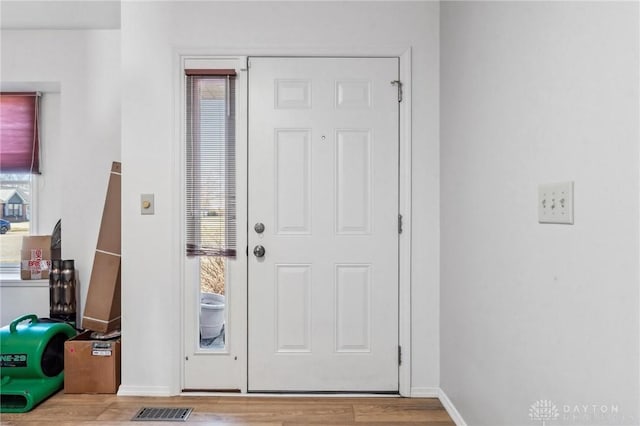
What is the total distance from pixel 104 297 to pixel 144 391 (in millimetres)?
658

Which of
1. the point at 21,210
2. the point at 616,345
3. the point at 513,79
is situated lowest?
the point at 616,345

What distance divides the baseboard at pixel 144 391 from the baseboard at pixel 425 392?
1.44 meters

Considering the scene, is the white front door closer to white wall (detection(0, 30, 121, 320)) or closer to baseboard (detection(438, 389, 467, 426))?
baseboard (detection(438, 389, 467, 426))

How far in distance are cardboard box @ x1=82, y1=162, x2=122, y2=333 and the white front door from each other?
3.13 ft

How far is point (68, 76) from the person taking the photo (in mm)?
3184

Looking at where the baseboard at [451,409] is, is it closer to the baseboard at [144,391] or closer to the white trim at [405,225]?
the white trim at [405,225]

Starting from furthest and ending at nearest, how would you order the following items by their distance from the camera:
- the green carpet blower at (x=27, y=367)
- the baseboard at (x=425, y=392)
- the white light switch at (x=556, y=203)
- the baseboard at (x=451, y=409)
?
the baseboard at (x=425, y=392)
the green carpet blower at (x=27, y=367)
the baseboard at (x=451, y=409)
the white light switch at (x=556, y=203)

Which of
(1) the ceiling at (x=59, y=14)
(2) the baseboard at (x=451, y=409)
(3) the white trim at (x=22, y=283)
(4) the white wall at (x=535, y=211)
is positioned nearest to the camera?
(4) the white wall at (x=535, y=211)

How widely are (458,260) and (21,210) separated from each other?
11.2 ft

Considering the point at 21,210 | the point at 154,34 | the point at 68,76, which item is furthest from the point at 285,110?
the point at 21,210

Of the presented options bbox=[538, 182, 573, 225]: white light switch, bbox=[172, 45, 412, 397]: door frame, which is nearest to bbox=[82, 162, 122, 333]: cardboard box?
bbox=[172, 45, 412, 397]: door frame

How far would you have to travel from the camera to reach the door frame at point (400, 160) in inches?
99.9

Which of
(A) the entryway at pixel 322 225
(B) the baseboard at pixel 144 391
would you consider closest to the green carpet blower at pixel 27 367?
(B) the baseboard at pixel 144 391

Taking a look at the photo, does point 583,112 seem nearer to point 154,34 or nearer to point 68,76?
point 154,34
